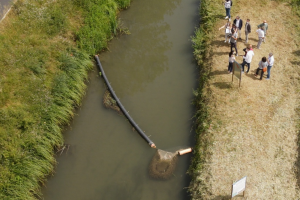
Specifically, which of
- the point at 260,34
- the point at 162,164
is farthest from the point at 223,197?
the point at 260,34

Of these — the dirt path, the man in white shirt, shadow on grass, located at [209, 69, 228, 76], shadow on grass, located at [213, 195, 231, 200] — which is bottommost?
shadow on grass, located at [213, 195, 231, 200]

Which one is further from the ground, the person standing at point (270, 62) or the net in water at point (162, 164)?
the person standing at point (270, 62)

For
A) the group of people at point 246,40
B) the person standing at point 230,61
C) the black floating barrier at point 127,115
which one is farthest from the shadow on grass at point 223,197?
the person standing at point 230,61

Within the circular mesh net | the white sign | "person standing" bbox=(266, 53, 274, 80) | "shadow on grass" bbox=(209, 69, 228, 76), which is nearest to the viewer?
the white sign

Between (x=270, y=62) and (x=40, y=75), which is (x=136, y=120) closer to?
(x=40, y=75)

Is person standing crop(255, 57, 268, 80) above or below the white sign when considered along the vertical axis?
above

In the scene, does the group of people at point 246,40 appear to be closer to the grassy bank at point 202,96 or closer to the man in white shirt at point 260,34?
the man in white shirt at point 260,34

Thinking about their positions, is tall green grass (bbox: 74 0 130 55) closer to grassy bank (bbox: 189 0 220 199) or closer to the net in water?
grassy bank (bbox: 189 0 220 199)

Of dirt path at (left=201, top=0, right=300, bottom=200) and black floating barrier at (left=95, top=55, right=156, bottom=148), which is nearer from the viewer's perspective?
dirt path at (left=201, top=0, right=300, bottom=200)

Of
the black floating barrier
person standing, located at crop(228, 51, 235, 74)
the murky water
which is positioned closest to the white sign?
the murky water
